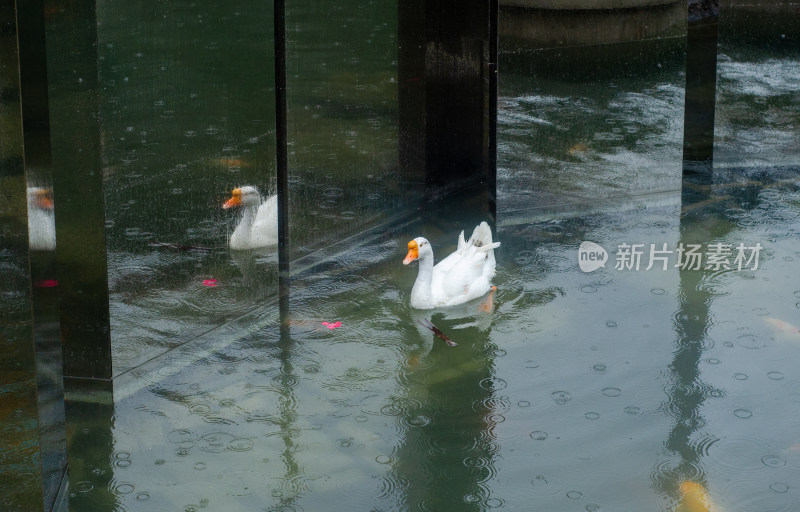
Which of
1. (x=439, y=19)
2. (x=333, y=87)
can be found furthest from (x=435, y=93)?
(x=333, y=87)

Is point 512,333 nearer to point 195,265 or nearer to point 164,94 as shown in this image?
point 195,265

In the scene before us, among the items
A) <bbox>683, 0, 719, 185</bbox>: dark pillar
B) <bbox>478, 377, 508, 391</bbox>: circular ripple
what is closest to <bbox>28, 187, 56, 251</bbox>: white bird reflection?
<bbox>478, 377, 508, 391</bbox>: circular ripple

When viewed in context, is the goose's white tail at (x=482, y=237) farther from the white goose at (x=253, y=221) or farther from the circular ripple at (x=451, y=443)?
the circular ripple at (x=451, y=443)

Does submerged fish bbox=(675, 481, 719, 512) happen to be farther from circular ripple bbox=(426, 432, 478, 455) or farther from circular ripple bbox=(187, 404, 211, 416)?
circular ripple bbox=(187, 404, 211, 416)

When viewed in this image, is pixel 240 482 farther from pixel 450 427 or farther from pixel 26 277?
pixel 26 277

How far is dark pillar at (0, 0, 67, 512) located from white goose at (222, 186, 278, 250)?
238 centimetres

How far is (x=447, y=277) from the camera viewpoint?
7.29 m

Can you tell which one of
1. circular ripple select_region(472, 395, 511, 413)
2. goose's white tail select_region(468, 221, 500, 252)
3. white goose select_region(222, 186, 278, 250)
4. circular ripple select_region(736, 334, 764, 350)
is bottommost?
circular ripple select_region(472, 395, 511, 413)

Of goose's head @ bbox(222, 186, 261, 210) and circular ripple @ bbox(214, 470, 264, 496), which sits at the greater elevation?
goose's head @ bbox(222, 186, 261, 210)

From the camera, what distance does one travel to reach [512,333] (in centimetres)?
672

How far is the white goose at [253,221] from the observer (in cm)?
689

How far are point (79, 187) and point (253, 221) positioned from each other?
5.10 feet

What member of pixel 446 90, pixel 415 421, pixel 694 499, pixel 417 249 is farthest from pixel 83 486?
pixel 446 90

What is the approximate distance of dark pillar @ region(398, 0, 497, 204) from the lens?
29.5 ft
